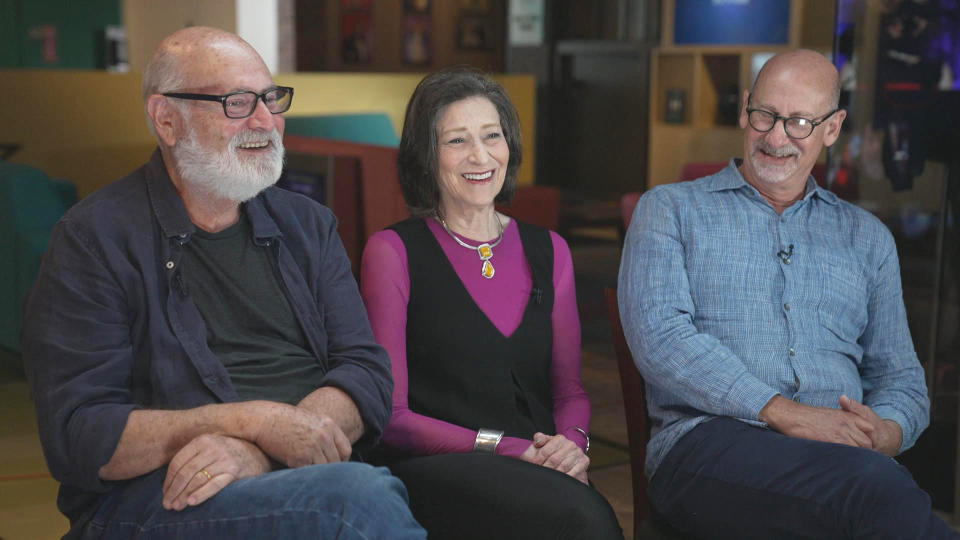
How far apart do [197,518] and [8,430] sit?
9.28 feet

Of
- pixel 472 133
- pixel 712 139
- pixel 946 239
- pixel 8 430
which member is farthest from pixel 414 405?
pixel 712 139

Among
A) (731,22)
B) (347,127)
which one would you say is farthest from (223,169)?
(731,22)

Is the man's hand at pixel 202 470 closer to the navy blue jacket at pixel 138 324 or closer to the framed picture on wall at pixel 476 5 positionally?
the navy blue jacket at pixel 138 324

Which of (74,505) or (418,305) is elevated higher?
(418,305)

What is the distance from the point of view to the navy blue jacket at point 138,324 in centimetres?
173

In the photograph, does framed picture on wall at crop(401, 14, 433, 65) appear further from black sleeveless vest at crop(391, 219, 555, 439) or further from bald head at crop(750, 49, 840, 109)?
black sleeveless vest at crop(391, 219, 555, 439)

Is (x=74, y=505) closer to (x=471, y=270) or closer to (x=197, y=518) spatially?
(x=197, y=518)

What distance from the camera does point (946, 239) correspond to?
315 cm

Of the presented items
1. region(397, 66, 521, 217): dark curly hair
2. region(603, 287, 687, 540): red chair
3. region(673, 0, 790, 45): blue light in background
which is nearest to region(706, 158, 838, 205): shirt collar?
region(603, 287, 687, 540): red chair

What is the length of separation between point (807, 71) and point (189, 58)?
4.15ft

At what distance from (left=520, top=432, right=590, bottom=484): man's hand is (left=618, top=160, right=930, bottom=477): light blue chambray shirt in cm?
20

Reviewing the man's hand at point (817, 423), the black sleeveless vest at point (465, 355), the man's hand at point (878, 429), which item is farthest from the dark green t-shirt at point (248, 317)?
the man's hand at point (878, 429)

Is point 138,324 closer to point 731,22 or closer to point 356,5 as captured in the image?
point 731,22

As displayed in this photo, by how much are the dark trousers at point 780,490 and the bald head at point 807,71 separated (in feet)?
2.43
